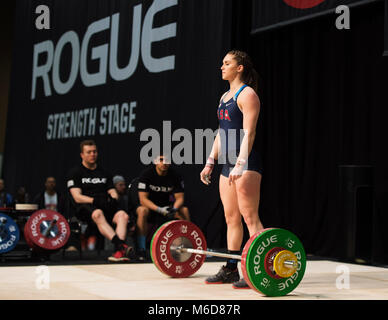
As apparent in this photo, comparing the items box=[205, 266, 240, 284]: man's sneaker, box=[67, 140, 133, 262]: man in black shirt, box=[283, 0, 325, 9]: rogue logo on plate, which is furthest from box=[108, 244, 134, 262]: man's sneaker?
box=[283, 0, 325, 9]: rogue logo on plate

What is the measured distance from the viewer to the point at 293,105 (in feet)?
21.6

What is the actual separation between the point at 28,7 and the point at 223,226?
6461mm

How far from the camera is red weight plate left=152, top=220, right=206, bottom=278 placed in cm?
404

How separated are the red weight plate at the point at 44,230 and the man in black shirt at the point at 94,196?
0.98 feet

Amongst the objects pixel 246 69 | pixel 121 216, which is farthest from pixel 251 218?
pixel 121 216

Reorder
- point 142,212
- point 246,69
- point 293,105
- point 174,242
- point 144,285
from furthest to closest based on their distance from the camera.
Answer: point 293,105 → point 142,212 → point 174,242 → point 246,69 → point 144,285

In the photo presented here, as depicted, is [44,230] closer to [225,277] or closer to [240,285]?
[225,277]

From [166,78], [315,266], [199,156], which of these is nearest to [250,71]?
[315,266]

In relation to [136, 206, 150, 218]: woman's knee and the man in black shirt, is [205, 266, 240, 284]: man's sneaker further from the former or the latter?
[136, 206, 150, 218]: woman's knee

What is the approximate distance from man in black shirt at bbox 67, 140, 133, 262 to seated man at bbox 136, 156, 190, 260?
0.97 feet

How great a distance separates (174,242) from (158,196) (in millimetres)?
2052

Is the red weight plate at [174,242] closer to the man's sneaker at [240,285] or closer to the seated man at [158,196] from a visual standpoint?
the man's sneaker at [240,285]

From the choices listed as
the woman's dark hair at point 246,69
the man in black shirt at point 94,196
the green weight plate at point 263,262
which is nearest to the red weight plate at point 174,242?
the green weight plate at point 263,262

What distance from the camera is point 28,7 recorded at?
11.0 m
